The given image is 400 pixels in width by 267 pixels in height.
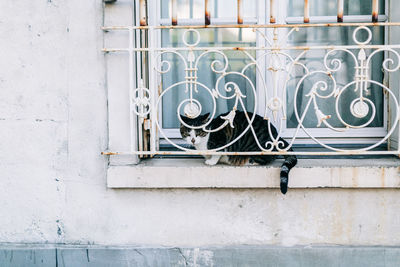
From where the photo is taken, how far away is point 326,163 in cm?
290

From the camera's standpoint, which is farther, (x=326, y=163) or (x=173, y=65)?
(x=173, y=65)

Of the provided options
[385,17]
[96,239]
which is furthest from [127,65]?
[385,17]

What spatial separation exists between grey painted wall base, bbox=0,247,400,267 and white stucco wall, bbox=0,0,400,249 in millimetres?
65

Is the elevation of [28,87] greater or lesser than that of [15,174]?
greater

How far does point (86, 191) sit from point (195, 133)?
0.87m

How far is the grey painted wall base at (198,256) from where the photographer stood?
2834 millimetres

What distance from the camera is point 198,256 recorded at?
9.53 feet

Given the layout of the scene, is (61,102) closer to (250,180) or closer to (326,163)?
(250,180)

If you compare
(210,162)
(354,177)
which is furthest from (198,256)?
(354,177)

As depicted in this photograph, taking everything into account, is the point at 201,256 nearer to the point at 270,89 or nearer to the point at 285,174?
the point at 285,174

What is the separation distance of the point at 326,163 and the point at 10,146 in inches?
87.3

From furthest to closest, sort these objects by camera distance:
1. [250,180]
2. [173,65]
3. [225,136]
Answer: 1. [173,65]
2. [225,136]
3. [250,180]

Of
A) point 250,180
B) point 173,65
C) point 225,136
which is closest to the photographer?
point 250,180

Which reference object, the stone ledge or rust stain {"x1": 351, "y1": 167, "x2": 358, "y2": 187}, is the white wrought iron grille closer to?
rust stain {"x1": 351, "y1": 167, "x2": 358, "y2": 187}
